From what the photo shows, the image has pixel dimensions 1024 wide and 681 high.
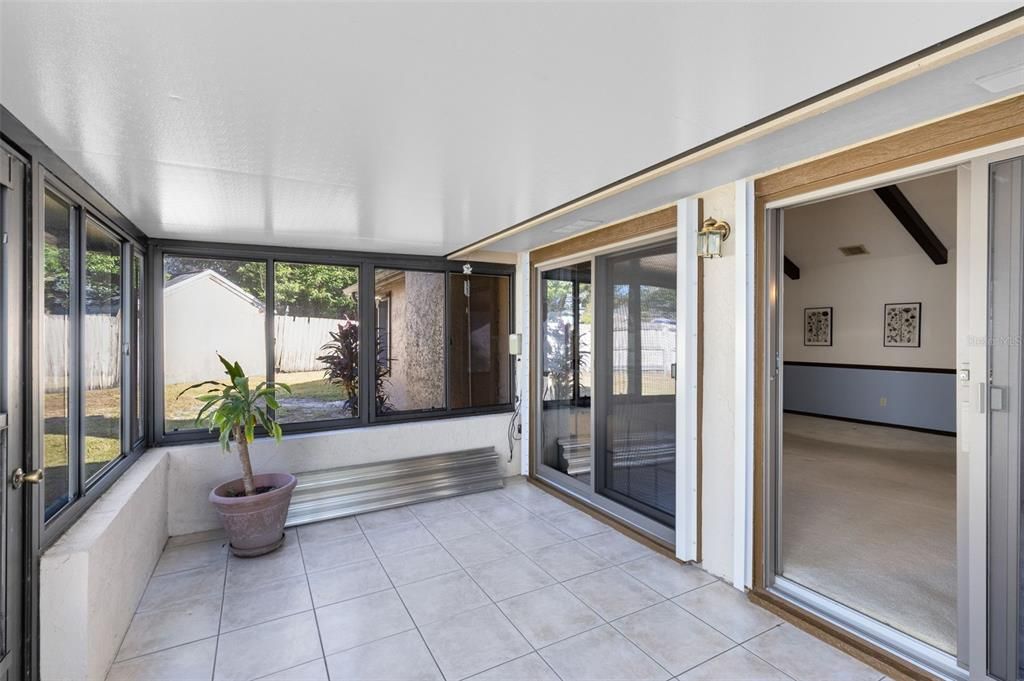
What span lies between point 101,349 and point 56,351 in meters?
0.72

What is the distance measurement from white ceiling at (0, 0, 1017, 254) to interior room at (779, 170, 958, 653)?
→ 7.72 feet

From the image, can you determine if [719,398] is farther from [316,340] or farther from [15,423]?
[316,340]

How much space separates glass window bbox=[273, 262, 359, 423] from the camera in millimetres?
4211

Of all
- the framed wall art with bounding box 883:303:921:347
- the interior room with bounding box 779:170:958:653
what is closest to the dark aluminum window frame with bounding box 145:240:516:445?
the interior room with bounding box 779:170:958:653

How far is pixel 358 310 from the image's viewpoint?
4426 mm

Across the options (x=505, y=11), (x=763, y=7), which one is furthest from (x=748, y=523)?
(x=505, y=11)

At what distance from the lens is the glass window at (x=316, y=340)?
421 centimetres

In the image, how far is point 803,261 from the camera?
8102 mm

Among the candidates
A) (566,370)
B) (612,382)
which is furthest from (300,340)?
(612,382)

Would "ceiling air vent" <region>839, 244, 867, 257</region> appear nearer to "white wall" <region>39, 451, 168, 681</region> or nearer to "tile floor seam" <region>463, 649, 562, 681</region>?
"tile floor seam" <region>463, 649, 562, 681</region>

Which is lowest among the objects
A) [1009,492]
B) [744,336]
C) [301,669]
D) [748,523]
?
[301,669]

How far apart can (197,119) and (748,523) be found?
10.4 ft

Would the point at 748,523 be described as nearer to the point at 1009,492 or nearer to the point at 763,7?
the point at 1009,492

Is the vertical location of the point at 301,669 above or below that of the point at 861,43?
below
